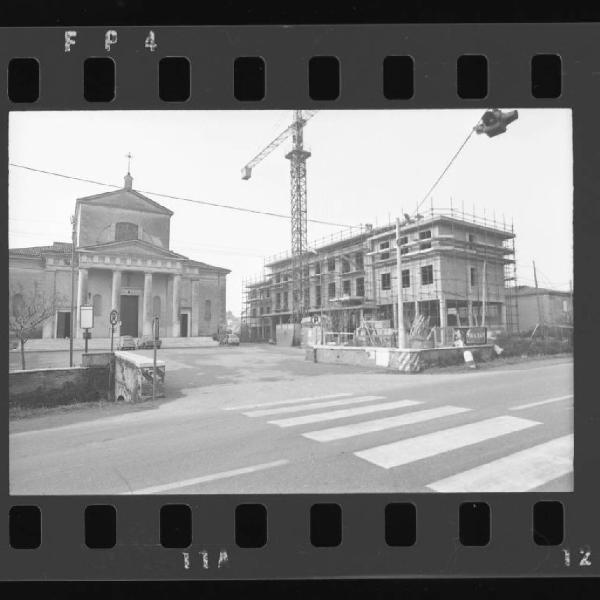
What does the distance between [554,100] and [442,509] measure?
13.1 ft

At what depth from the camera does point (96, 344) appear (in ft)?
20.0

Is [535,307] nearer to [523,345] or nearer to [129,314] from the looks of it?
[523,345]

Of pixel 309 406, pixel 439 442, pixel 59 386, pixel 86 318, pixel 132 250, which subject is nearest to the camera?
pixel 439 442

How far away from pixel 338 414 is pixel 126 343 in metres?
3.93

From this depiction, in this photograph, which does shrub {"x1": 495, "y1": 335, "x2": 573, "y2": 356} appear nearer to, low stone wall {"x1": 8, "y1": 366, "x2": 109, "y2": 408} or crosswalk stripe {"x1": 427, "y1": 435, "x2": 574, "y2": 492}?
crosswalk stripe {"x1": 427, "y1": 435, "x2": 574, "y2": 492}

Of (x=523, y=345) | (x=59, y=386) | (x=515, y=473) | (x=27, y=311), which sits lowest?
(x=515, y=473)

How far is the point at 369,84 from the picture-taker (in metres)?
3.40

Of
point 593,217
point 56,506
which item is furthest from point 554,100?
point 56,506

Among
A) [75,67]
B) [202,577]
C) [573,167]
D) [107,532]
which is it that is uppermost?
[75,67]

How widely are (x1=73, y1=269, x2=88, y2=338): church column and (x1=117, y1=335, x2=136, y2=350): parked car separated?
0.63 metres

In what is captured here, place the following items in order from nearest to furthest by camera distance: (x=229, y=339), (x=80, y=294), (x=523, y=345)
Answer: (x=80, y=294), (x=229, y=339), (x=523, y=345)

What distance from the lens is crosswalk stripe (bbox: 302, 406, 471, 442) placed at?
5.30 m

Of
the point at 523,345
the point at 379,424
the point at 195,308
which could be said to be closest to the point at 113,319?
the point at 195,308
